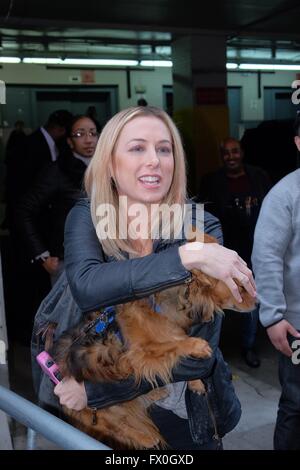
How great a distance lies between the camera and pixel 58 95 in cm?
1197

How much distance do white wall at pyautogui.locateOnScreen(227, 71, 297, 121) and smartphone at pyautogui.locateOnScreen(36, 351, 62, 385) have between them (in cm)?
1217

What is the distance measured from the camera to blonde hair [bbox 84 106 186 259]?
145cm

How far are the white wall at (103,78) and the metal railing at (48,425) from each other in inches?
414

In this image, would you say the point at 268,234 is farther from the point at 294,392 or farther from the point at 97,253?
the point at 97,253

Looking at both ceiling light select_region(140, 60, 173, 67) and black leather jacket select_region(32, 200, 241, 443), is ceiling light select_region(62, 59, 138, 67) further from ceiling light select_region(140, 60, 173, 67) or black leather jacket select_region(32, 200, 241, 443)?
black leather jacket select_region(32, 200, 241, 443)

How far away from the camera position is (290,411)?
8.29 feet

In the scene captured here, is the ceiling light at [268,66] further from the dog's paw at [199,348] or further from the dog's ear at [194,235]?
the dog's paw at [199,348]

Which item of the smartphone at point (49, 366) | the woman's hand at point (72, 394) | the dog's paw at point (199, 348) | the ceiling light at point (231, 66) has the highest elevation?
the ceiling light at point (231, 66)

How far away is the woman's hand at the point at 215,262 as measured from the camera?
49.7 inches

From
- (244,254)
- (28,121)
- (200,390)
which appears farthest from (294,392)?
(28,121)

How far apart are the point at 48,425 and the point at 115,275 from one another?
0.37 m

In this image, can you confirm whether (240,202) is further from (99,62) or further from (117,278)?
(99,62)

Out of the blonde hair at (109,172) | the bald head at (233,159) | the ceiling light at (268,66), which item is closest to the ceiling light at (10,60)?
the ceiling light at (268,66)
